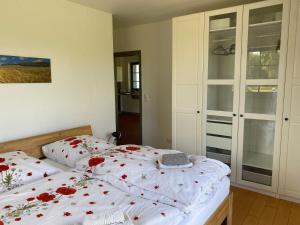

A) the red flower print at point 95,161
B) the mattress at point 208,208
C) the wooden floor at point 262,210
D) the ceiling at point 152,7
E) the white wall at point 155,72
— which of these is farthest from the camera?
the white wall at point 155,72

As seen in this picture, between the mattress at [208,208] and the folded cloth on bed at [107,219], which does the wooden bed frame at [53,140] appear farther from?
the folded cloth on bed at [107,219]

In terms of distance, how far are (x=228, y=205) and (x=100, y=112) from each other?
2.12 metres

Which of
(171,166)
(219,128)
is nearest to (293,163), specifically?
(219,128)

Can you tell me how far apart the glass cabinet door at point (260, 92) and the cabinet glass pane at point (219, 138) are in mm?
170

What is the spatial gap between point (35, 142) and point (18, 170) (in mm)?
649

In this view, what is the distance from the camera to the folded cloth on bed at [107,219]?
133 centimetres

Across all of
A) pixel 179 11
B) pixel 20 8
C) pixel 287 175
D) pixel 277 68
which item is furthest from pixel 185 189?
pixel 179 11

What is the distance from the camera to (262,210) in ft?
8.43

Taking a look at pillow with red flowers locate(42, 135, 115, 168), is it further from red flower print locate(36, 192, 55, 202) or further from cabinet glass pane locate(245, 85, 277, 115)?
cabinet glass pane locate(245, 85, 277, 115)

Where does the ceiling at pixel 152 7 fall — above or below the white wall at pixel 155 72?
above

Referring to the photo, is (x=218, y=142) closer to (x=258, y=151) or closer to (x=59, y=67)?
(x=258, y=151)

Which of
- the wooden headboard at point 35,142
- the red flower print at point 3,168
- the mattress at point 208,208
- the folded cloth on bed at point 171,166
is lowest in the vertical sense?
the mattress at point 208,208

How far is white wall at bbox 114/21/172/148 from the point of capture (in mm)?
4094

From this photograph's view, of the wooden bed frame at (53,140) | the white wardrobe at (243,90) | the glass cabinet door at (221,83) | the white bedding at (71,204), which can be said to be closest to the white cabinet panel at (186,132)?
the white wardrobe at (243,90)
